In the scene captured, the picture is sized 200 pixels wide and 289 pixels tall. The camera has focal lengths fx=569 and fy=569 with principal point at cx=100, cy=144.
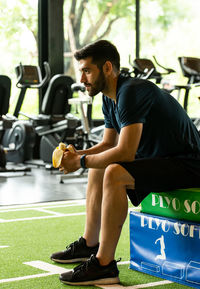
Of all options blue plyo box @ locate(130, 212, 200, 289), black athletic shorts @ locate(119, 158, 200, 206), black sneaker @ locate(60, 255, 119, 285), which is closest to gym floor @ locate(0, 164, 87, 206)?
blue plyo box @ locate(130, 212, 200, 289)

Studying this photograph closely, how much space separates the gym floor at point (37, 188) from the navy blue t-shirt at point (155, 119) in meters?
2.49

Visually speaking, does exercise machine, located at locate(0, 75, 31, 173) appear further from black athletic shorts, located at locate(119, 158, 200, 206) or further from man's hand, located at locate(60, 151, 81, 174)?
black athletic shorts, located at locate(119, 158, 200, 206)

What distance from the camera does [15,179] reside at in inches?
266

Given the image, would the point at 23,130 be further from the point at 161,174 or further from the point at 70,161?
the point at 161,174

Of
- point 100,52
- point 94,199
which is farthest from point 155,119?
point 94,199

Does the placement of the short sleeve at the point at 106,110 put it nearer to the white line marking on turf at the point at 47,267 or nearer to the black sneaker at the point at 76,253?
the black sneaker at the point at 76,253

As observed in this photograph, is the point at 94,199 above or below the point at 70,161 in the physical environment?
below

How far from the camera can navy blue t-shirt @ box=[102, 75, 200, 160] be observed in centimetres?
253

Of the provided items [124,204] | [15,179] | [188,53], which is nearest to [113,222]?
[124,204]

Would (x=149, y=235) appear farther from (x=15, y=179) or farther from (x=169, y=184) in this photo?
(x=15, y=179)

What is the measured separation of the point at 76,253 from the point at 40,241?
0.59 m

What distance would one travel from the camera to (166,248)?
2611mm

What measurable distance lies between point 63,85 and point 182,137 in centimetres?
526

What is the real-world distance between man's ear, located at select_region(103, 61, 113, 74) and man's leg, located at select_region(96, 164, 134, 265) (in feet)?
1.55
